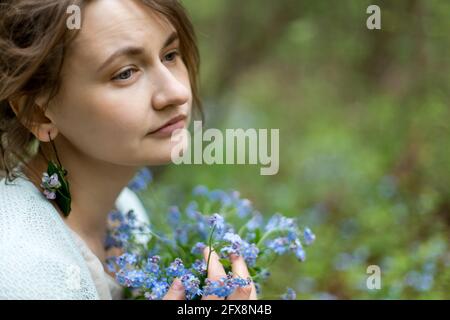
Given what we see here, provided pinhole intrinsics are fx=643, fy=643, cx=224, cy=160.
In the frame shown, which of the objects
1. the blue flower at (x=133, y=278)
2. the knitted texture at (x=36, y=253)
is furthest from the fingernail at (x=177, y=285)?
the knitted texture at (x=36, y=253)

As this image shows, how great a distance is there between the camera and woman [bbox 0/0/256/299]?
169cm

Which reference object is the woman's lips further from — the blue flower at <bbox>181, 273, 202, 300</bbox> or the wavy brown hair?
the blue flower at <bbox>181, 273, 202, 300</bbox>

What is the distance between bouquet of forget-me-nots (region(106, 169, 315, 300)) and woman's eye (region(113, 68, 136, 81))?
447mm

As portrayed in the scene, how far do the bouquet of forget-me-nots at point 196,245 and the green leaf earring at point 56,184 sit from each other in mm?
252

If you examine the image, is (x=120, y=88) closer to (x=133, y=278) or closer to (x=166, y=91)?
(x=166, y=91)

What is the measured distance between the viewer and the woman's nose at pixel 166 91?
1772mm

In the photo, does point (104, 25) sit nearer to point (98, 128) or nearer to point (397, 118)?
point (98, 128)

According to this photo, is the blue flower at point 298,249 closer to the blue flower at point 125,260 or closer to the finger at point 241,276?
the finger at point 241,276

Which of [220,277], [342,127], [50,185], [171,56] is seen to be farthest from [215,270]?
[342,127]

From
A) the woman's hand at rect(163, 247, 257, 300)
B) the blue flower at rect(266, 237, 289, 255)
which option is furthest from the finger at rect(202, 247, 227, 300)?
the blue flower at rect(266, 237, 289, 255)

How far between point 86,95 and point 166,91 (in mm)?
217

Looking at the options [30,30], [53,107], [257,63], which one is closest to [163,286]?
[53,107]

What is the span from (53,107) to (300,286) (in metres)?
1.69

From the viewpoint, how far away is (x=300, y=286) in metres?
3.08
